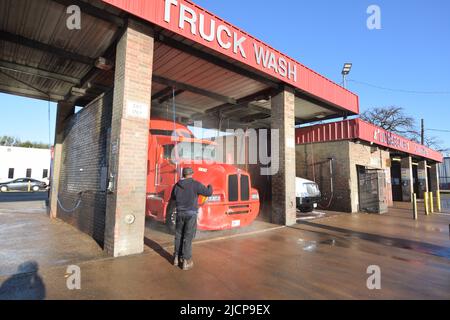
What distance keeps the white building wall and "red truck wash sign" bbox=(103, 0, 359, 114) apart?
1471 inches

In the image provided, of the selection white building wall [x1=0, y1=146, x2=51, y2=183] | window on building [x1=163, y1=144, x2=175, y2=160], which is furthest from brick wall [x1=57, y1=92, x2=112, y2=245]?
white building wall [x1=0, y1=146, x2=51, y2=183]

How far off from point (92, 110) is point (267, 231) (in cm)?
632

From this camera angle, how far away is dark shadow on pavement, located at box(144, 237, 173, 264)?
5557mm

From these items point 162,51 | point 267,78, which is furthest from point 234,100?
point 162,51

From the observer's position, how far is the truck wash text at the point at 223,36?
6684 mm

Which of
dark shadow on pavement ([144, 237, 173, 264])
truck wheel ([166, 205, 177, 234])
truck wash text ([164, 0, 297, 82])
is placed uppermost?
truck wash text ([164, 0, 297, 82])

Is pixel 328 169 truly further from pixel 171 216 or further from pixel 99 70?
pixel 99 70

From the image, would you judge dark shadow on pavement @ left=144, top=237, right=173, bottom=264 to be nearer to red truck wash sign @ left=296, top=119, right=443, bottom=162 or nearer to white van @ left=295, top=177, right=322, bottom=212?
white van @ left=295, top=177, right=322, bottom=212

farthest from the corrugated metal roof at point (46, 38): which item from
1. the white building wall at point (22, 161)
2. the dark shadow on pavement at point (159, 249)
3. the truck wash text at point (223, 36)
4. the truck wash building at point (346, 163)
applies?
the white building wall at point (22, 161)

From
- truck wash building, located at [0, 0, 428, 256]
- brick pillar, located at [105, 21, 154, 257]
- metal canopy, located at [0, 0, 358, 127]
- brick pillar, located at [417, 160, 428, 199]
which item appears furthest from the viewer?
brick pillar, located at [417, 160, 428, 199]

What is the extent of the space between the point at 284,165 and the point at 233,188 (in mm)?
2902

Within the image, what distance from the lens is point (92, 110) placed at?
823 cm

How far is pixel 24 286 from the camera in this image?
4.02 meters

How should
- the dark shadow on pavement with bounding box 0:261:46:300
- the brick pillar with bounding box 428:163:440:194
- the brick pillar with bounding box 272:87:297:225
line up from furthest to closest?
1. the brick pillar with bounding box 428:163:440:194
2. the brick pillar with bounding box 272:87:297:225
3. the dark shadow on pavement with bounding box 0:261:46:300
